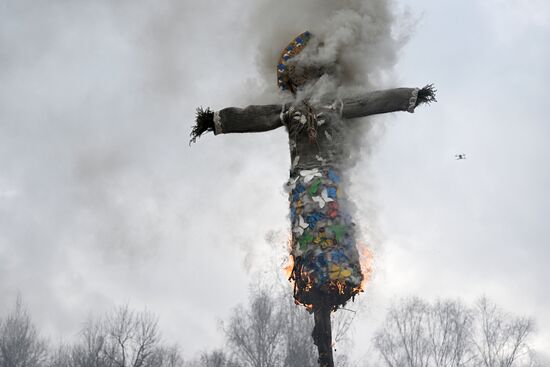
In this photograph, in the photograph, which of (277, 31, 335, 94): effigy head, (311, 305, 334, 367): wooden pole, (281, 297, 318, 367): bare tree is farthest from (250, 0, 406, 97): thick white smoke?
(281, 297, 318, 367): bare tree

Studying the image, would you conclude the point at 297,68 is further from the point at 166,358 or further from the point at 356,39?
the point at 166,358

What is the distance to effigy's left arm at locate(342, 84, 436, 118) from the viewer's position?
6.78 m

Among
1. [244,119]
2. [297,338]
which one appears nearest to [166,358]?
[297,338]

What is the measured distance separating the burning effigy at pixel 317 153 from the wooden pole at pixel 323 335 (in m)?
0.01

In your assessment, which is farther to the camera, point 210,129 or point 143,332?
point 143,332

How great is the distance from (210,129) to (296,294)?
2322mm

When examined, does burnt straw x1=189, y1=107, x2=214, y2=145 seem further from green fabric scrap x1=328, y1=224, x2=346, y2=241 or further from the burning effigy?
green fabric scrap x1=328, y1=224, x2=346, y2=241

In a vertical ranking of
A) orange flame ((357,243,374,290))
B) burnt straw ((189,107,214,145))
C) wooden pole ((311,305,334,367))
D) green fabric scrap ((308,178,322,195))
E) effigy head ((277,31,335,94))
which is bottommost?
wooden pole ((311,305,334,367))

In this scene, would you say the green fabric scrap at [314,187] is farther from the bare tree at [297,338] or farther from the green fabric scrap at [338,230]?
the bare tree at [297,338]

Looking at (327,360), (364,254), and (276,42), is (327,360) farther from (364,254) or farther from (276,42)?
(276,42)

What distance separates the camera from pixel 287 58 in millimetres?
7527

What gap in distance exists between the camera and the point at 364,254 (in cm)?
658

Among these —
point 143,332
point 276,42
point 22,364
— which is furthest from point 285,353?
point 276,42

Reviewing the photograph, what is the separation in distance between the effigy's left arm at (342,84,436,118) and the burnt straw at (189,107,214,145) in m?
1.64
